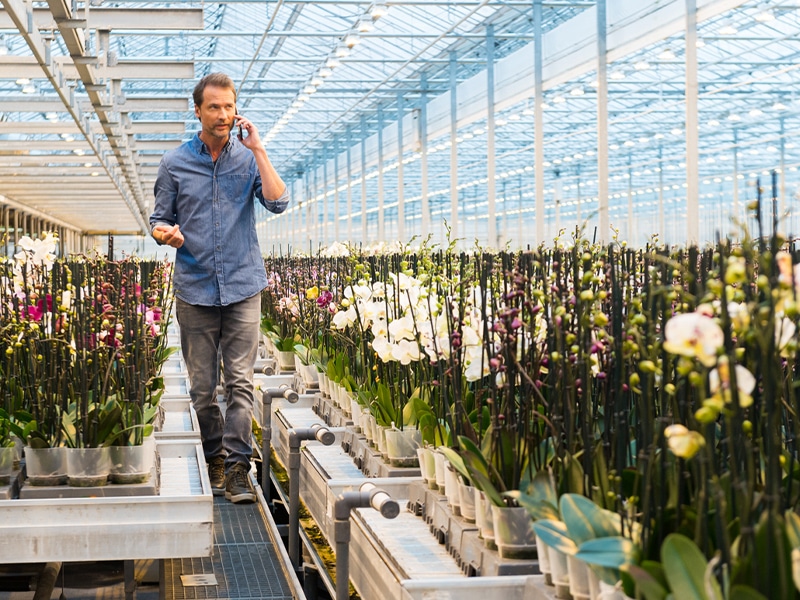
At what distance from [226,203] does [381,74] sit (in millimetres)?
15754

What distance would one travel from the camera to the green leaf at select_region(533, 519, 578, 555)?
1565 millimetres

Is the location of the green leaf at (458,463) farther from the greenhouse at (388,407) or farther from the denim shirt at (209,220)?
the denim shirt at (209,220)

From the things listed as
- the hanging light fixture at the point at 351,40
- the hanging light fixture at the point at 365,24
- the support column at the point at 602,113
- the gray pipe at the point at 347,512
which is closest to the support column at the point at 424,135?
the hanging light fixture at the point at 351,40

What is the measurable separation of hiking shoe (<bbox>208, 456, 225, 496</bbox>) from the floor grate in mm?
38

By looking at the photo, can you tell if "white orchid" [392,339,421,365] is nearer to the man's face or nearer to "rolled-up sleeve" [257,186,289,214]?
"rolled-up sleeve" [257,186,289,214]

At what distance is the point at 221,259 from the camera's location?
3.71 m

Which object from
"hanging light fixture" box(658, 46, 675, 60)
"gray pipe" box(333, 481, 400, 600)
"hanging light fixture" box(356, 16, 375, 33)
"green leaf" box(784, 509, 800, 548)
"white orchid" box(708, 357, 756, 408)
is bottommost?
"gray pipe" box(333, 481, 400, 600)

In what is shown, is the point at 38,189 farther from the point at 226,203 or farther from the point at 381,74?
the point at 226,203

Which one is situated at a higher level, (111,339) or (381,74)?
(381,74)

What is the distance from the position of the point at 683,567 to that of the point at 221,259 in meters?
2.62

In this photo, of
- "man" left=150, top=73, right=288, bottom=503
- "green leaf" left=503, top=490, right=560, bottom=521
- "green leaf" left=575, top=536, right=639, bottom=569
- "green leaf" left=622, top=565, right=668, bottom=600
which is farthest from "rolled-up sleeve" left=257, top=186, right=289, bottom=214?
"green leaf" left=622, top=565, right=668, bottom=600

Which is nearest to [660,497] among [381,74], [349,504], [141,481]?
[349,504]

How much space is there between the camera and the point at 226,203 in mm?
3740

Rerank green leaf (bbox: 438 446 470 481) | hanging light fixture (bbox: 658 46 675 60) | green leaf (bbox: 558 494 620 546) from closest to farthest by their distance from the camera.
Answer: green leaf (bbox: 558 494 620 546)
green leaf (bbox: 438 446 470 481)
hanging light fixture (bbox: 658 46 675 60)
